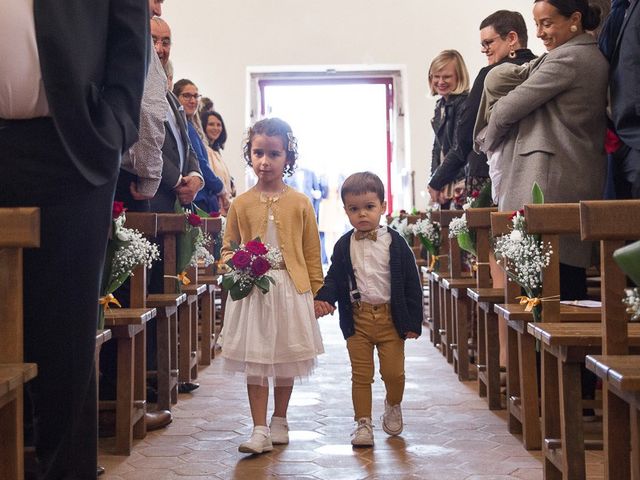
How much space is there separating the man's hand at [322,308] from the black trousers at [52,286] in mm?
1456

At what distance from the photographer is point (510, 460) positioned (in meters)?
3.37

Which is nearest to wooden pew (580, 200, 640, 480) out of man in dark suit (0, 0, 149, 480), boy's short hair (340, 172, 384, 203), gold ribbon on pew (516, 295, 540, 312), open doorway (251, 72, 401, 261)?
gold ribbon on pew (516, 295, 540, 312)

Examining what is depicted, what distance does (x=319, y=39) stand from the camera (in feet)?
38.9

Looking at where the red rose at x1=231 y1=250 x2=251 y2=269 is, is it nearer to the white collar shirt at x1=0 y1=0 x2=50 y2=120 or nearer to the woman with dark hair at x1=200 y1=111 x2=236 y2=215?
the white collar shirt at x1=0 y1=0 x2=50 y2=120

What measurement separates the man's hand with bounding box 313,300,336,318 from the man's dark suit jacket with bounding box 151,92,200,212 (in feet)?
3.60

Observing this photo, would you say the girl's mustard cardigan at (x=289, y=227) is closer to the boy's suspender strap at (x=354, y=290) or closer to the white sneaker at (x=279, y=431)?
the boy's suspender strap at (x=354, y=290)

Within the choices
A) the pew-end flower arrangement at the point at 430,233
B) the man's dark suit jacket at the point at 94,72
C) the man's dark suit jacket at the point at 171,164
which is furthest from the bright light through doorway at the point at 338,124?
the man's dark suit jacket at the point at 94,72

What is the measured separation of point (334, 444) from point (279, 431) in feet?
0.73

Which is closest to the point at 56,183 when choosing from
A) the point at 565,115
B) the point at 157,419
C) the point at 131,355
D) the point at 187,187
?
the point at 131,355

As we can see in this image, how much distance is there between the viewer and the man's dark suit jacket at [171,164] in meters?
4.34

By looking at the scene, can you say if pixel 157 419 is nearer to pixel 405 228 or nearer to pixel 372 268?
pixel 372 268

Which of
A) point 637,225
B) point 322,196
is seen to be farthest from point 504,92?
point 322,196

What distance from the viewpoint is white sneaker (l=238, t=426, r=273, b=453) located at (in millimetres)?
3488

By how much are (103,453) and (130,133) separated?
5.36ft
